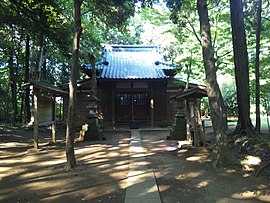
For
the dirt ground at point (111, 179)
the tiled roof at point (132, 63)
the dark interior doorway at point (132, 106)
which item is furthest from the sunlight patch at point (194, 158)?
the dark interior doorway at point (132, 106)

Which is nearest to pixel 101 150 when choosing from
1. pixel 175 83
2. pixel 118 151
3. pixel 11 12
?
pixel 118 151

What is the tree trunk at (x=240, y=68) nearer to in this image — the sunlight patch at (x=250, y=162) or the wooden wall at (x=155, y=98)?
→ the sunlight patch at (x=250, y=162)

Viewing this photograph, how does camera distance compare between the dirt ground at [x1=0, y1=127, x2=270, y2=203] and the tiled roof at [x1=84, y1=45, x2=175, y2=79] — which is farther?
the tiled roof at [x1=84, y1=45, x2=175, y2=79]

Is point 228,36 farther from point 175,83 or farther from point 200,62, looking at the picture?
point 175,83

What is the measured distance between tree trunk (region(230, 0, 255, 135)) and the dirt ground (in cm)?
214

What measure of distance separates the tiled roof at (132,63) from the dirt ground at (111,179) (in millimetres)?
8755

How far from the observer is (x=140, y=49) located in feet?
67.7

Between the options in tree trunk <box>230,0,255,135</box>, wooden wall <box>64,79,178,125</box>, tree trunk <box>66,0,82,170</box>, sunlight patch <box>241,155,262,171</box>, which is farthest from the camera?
wooden wall <box>64,79,178,125</box>

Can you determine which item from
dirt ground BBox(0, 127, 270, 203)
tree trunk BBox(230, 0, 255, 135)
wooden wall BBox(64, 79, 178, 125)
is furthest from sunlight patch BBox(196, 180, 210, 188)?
wooden wall BBox(64, 79, 178, 125)

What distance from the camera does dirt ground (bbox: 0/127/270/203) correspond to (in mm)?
3848

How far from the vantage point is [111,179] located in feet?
15.7

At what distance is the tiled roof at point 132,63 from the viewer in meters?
15.5

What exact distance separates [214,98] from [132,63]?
12.8 meters

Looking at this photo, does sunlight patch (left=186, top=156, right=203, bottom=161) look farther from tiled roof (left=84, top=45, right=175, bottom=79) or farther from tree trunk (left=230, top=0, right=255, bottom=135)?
tiled roof (left=84, top=45, right=175, bottom=79)
